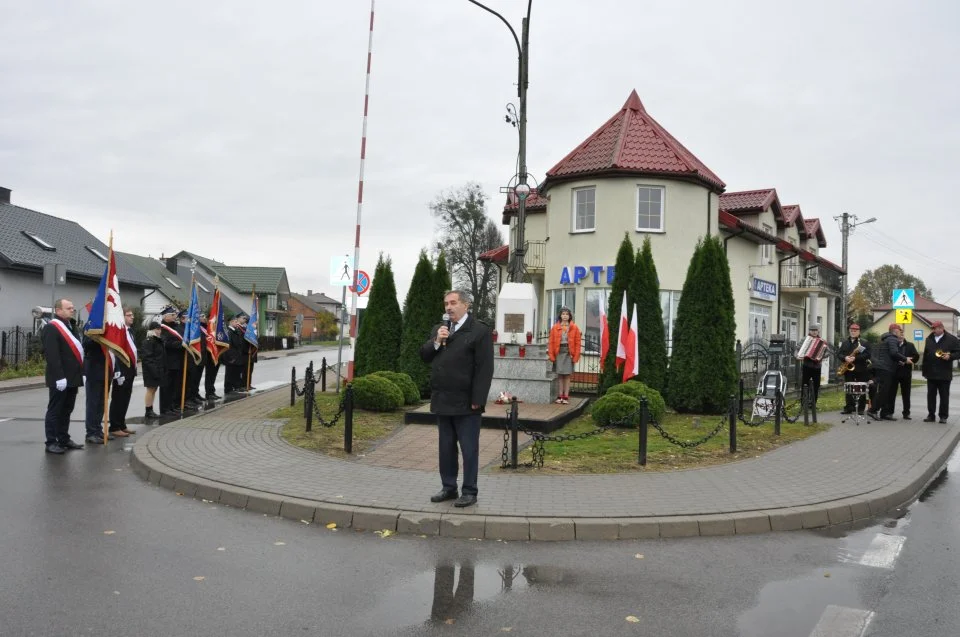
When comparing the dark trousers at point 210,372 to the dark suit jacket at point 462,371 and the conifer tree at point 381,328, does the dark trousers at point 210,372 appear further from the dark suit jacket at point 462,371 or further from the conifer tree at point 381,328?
the dark suit jacket at point 462,371

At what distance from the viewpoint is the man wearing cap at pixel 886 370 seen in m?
13.9

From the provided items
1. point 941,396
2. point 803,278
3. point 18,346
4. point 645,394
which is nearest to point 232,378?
point 645,394

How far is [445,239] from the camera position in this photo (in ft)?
197

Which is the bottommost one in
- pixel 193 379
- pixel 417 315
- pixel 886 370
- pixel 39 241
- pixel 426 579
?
pixel 426 579

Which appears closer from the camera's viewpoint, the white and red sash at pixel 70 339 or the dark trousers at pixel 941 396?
the white and red sash at pixel 70 339

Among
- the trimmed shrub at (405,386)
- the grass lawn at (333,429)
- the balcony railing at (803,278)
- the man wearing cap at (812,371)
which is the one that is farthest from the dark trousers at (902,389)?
the balcony railing at (803,278)

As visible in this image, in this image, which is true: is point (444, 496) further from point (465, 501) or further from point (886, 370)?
point (886, 370)

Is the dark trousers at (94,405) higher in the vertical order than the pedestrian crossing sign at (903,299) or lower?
lower

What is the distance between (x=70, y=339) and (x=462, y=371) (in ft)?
18.9

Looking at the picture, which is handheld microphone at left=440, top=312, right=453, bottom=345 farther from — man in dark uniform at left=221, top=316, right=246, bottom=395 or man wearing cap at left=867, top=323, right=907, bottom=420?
man in dark uniform at left=221, top=316, right=246, bottom=395

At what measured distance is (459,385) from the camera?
6621 millimetres

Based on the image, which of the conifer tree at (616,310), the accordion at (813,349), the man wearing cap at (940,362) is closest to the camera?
the man wearing cap at (940,362)

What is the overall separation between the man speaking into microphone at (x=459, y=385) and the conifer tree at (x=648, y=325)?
340 inches

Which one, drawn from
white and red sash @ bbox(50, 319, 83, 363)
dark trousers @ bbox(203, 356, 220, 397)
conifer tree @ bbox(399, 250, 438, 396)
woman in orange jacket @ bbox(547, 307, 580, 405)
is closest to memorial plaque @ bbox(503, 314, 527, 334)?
woman in orange jacket @ bbox(547, 307, 580, 405)
